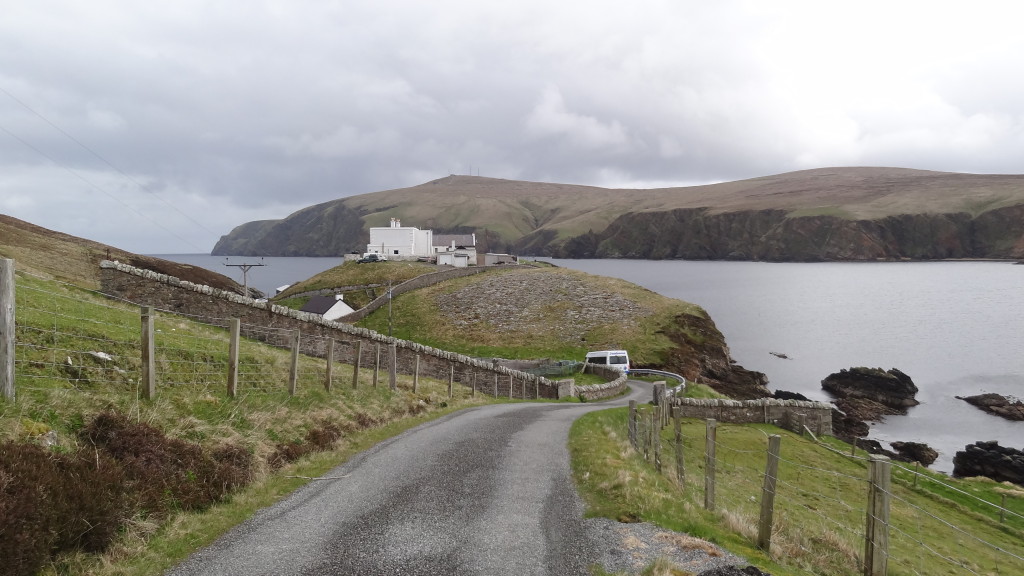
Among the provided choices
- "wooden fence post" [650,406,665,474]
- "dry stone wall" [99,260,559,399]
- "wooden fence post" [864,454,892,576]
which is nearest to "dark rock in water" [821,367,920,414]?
"dry stone wall" [99,260,559,399]

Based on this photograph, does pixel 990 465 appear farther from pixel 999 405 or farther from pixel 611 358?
pixel 611 358

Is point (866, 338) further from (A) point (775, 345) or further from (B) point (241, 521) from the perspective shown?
(B) point (241, 521)

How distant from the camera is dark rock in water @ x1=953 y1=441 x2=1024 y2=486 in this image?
4001cm

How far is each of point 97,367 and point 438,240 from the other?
132m

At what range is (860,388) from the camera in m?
66.9

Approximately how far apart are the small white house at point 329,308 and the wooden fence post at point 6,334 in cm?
6498

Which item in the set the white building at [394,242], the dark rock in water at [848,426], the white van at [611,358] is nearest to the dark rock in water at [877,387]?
the dark rock in water at [848,426]

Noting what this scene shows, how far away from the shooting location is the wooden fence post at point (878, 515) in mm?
8102

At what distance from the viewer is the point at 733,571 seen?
7598mm

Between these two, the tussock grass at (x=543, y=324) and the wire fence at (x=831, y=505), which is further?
the tussock grass at (x=543, y=324)

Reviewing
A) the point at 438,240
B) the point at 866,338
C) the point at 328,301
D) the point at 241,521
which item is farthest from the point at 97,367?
the point at 438,240

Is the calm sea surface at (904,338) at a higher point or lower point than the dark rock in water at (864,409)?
higher

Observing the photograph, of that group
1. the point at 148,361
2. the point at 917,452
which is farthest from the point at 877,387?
the point at 148,361

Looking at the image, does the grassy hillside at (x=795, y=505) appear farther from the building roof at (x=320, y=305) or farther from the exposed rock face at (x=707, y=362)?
the building roof at (x=320, y=305)
